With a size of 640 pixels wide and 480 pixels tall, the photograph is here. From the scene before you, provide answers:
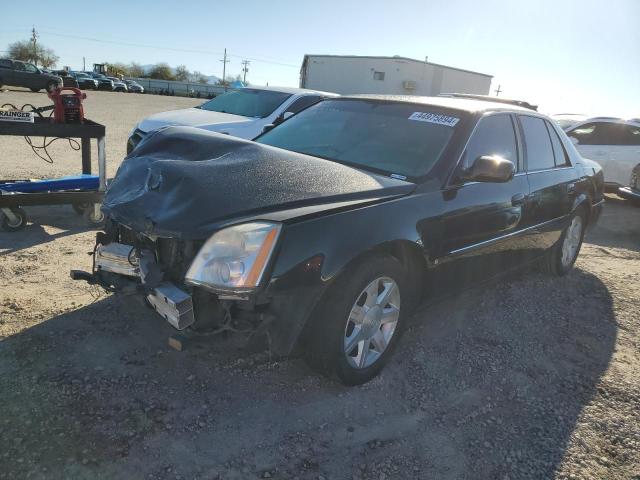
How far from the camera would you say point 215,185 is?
2639mm

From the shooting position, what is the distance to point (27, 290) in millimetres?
3803

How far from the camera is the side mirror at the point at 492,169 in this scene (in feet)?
10.7

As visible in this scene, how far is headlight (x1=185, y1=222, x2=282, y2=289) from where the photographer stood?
2367 mm

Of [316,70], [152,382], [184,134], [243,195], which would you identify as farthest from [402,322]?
[316,70]

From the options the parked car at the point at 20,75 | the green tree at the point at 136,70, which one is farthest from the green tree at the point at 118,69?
the parked car at the point at 20,75

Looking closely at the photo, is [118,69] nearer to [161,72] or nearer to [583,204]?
[161,72]

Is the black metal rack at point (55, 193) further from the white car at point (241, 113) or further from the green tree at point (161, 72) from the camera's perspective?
the green tree at point (161, 72)

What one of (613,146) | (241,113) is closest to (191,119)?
(241,113)

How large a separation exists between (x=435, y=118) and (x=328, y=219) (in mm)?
1515

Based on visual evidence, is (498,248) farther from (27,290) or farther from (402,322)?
(27,290)

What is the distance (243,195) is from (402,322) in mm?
1318

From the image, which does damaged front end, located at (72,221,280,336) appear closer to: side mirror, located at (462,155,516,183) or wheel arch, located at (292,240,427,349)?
wheel arch, located at (292,240,427,349)

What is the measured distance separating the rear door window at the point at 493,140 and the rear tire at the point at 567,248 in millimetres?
1424

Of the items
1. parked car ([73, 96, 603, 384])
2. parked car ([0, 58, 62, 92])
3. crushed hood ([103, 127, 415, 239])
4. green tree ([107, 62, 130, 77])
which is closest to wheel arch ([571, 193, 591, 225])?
parked car ([73, 96, 603, 384])
